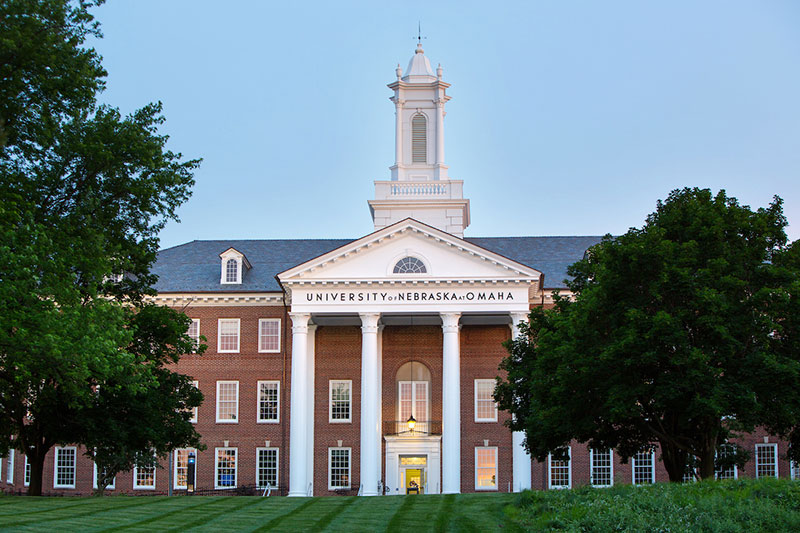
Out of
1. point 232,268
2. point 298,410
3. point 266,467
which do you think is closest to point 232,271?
point 232,268

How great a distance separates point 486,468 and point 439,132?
65.7 ft

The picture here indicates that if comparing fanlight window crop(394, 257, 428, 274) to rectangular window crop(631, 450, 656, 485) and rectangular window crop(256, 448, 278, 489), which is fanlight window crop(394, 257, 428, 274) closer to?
rectangular window crop(256, 448, 278, 489)

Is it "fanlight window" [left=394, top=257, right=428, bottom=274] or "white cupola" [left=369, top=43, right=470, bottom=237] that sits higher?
"white cupola" [left=369, top=43, right=470, bottom=237]

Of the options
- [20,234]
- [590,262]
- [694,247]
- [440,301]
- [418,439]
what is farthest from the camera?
[418,439]

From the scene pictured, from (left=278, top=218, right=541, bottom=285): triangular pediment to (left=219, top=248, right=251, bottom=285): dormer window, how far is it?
632 centimetres

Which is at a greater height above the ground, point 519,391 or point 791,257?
point 791,257

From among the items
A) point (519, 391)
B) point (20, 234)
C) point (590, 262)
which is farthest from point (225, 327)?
point (20, 234)

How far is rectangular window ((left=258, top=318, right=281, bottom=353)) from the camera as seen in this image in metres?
57.8

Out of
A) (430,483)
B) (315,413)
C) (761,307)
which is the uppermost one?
(761,307)

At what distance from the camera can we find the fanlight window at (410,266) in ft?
174

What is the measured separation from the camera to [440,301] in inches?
2064

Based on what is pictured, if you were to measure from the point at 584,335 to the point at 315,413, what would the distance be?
25878mm

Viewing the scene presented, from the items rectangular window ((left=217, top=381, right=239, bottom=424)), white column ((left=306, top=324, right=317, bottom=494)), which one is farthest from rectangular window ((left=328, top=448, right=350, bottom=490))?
rectangular window ((left=217, top=381, right=239, bottom=424))

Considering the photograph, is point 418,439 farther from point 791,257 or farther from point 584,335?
point 791,257
